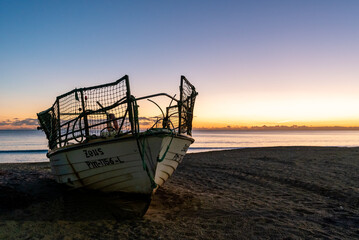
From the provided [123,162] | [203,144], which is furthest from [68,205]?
[203,144]

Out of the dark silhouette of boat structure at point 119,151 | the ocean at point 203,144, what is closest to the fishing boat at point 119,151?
the dark silhouette of boat structure at point 119,151

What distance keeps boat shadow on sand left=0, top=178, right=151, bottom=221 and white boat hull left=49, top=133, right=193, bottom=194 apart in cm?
31

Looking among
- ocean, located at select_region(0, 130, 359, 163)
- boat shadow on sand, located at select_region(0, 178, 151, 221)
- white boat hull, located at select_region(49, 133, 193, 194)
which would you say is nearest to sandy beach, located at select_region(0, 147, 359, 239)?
boat shadow on sand, located at select_region(0, 178, 151, 221)

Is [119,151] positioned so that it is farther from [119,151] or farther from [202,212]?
[202,212]

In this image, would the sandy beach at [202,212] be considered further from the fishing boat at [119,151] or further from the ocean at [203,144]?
the ocean at [203,144]

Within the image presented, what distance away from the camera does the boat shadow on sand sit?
5863mm

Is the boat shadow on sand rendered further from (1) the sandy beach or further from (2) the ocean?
(2) the ocean

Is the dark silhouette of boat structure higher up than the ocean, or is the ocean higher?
the dark silhouette of boat structure

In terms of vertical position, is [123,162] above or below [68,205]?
above

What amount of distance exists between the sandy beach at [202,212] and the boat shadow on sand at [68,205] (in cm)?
2

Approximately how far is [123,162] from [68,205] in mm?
2355

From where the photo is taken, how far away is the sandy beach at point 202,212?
4957mm

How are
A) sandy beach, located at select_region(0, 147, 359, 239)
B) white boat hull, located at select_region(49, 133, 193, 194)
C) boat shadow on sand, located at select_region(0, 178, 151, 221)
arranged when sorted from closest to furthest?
sandy beach, located at select_region(0, 147, 359, 239), white boat hull, located at select_region(49, 133, 193, 194), boat shadow on sand, located at select_region(0, 178, 151, 221)

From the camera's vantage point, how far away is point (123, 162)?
556 cm
